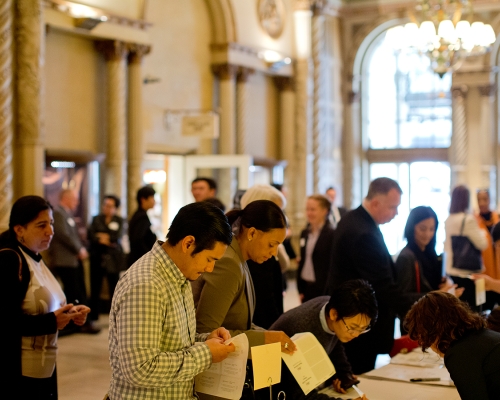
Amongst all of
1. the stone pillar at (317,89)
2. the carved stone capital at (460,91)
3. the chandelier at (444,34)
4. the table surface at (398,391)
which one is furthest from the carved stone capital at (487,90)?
the table surface at (398,391)

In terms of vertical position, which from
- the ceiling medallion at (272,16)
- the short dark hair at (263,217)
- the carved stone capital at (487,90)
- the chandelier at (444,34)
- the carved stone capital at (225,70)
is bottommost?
the short dark hair at (263,217)

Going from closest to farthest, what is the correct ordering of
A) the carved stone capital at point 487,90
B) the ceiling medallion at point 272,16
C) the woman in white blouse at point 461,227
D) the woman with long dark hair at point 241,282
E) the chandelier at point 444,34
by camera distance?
the woman with long dark hair at point 241,282 < the woman in white blouse at point 461,227 < the chandelier at point 444,34 < the ceiling medallion at point 272,16 < the carved stone capital at point 487,90

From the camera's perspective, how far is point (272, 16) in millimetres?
12875

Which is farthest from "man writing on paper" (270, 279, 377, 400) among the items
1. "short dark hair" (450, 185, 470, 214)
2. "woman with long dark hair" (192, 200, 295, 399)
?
"short dark hair" (450, 185, 470, 214)

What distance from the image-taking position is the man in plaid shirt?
225 centimetres

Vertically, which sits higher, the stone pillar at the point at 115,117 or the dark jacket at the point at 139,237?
the stone pillar at the point at 115,117

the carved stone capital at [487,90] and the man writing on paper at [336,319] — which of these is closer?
the man writing on paper at [336,319]

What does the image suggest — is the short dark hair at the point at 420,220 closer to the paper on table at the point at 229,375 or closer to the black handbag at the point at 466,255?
the black handbag at the point at 466,255

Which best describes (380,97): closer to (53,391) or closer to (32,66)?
(32,66)

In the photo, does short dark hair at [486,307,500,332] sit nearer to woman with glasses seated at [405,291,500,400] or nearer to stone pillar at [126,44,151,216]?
woman with glasses seated at [405,291,500,400]

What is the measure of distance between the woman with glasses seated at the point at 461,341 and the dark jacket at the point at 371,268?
1.45 meters

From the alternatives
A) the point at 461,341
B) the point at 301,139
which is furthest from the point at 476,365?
the point at 301,139

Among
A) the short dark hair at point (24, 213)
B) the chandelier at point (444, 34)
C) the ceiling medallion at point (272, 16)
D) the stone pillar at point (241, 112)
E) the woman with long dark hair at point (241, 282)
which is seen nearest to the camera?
the woman with long dark hair at point (241, 282)

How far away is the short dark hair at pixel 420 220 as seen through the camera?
16.0ft
